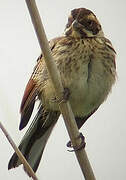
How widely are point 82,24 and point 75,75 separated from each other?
23 cm

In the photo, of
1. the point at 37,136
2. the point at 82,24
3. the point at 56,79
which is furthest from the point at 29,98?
the point at 56,79

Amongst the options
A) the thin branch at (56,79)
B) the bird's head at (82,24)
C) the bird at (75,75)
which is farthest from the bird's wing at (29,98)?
the thin branch at (56,79)

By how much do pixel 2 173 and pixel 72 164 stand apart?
556mm

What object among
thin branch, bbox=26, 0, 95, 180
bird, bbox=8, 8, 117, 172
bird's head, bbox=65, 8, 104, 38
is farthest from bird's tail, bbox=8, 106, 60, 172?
thin branch, bbox=26, 0, 95, 180

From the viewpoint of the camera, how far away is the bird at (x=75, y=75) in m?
2.53

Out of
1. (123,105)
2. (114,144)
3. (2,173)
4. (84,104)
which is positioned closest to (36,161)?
(2,173)

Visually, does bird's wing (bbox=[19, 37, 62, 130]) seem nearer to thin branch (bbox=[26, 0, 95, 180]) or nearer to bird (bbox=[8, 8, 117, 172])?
bird (bbox=[8, 8, 117, 172])

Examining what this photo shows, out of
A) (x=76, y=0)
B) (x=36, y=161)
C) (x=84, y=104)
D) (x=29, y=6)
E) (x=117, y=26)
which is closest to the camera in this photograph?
(x=29, y=6)

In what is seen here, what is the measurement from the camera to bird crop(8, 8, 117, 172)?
253cm

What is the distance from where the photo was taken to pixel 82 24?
2.58m

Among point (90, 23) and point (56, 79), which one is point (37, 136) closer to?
point (90, 23)

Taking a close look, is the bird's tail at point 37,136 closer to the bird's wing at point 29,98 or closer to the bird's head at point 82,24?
the bird's wing at point 29,98

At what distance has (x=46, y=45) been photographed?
5.57 feet

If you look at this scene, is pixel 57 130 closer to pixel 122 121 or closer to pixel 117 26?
pixel 122 121
